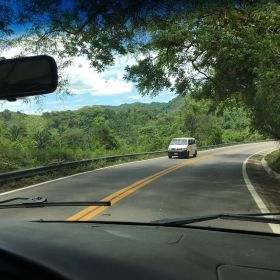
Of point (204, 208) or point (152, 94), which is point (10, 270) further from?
point (152, 94)

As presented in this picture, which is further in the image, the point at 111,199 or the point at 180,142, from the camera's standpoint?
the point at 180,142

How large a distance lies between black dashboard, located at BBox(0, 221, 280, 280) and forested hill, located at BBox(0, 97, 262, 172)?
69.2 ft

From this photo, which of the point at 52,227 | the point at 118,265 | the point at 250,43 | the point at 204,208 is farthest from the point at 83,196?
the point at 118,265

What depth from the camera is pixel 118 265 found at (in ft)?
5.67

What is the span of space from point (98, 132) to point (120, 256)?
53650 millimetres

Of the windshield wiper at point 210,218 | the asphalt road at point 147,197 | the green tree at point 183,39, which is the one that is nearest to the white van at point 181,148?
the green tree at point 183,39

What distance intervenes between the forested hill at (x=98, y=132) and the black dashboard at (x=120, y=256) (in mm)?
21105

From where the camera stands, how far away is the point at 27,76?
3.24 meters

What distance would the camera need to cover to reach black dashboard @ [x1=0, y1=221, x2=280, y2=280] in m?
1.68

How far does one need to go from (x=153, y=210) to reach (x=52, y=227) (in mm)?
7906

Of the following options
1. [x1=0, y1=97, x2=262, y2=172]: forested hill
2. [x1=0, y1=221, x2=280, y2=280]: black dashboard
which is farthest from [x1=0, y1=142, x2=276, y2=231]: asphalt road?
[x1=0, y1=97, x2=262, y2=172]: forested hill

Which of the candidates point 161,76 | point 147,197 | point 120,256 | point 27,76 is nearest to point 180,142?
point 161,76

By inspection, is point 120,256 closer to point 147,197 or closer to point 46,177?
point 147,197

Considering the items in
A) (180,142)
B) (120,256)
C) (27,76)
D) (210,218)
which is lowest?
(180,142)
